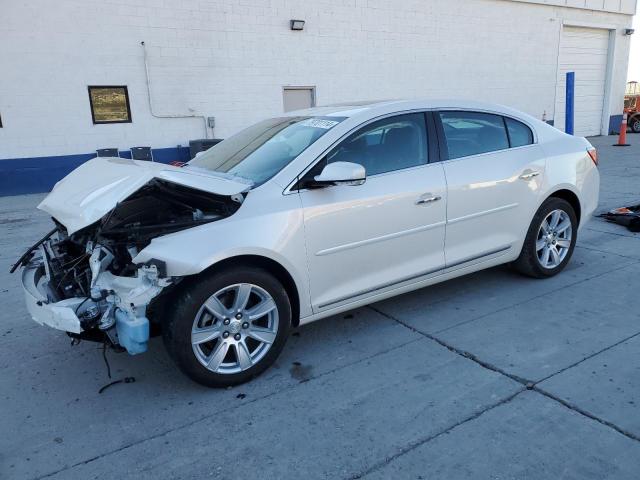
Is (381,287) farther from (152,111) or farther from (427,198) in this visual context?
(152,111)

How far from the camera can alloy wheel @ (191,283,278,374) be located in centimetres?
300

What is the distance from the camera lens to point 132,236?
9.99 feet

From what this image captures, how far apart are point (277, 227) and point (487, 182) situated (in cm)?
→ 187

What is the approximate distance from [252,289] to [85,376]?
1337 millimetres

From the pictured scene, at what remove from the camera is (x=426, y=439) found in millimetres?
2586

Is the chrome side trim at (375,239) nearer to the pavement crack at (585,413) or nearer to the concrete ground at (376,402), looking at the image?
the concrete ground at (376,402)

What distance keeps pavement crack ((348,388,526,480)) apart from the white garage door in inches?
732

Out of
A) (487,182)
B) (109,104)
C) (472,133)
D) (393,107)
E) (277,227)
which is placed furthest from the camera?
(109,104)

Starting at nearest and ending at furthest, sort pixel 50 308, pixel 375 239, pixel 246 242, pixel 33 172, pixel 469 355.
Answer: pixel 50 308
pixel 246 242
pixel 469 355
pixel 375 239
pixel 33 172

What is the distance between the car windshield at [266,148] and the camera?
3.46 m

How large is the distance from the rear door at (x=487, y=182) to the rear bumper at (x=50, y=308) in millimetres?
2636

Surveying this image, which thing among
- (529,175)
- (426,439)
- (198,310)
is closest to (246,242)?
(198,310)

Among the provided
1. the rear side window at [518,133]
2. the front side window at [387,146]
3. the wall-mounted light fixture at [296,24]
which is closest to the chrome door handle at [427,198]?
the front side window at [387,146]

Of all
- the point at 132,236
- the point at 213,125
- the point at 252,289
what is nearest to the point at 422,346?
the point at 252,289
